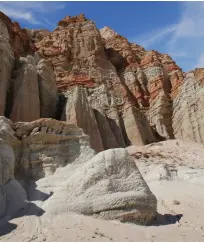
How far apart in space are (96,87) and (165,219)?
31868 millimetres

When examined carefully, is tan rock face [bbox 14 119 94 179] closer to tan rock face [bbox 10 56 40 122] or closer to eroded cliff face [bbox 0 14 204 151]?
eroded cliff face [bbox 0 14 204 151]

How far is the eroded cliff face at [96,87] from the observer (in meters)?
28.1

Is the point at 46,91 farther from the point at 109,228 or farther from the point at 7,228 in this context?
the point at 109,228

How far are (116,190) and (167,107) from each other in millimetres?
38207

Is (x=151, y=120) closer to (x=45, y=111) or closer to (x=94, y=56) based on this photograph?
(x=94, y=56)

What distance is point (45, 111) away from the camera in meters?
29.2

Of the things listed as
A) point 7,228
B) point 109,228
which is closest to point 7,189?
point 7,228

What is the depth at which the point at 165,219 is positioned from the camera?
31.8 ft

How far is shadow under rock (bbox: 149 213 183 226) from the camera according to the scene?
9.12m

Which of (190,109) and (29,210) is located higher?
(190,109)

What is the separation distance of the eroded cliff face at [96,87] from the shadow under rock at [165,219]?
16620 mm

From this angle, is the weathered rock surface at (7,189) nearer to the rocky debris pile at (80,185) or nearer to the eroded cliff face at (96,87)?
the rocky debris pile at (80,185)

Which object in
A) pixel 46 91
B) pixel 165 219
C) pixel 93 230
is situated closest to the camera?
pixel 93 230

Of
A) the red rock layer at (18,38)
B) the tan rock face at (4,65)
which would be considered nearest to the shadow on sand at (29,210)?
the tan rock face at (4,65)
